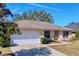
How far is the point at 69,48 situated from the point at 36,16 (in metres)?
1.74

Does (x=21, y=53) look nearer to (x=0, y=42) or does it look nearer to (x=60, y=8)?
(x=0, y=42)

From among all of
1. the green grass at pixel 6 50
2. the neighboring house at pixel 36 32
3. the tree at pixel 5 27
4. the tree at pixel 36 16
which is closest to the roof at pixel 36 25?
the neighboring house at pixel 36 32

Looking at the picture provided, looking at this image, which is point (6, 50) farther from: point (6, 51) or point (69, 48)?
point (69, 48)

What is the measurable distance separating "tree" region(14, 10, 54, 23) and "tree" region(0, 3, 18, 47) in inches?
14.9

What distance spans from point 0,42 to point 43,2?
6.95ft

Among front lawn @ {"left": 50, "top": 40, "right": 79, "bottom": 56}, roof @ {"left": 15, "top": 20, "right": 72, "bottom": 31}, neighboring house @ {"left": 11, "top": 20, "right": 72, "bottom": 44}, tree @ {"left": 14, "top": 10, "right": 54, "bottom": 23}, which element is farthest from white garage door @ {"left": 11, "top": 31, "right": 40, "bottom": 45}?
front lawn @ {"left": 50, "top": 40, "right": 79, "bottom": 56}

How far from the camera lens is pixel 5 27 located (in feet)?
33.1

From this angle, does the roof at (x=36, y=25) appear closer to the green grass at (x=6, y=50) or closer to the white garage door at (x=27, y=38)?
the white garage door at (x=27, y=38)

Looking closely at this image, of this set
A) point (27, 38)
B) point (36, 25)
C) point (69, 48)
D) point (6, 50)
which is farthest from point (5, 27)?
point (69, 48)

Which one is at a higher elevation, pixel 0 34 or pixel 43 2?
pixel 43 2

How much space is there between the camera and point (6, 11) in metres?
10.3

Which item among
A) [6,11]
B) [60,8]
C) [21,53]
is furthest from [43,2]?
[21,53]

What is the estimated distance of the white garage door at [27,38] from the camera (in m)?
10.6

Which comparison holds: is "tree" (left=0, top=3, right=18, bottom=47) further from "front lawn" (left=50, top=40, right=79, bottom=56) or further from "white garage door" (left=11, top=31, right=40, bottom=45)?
"front lawn" (left=50, top=40, right=79, bottom=56)
